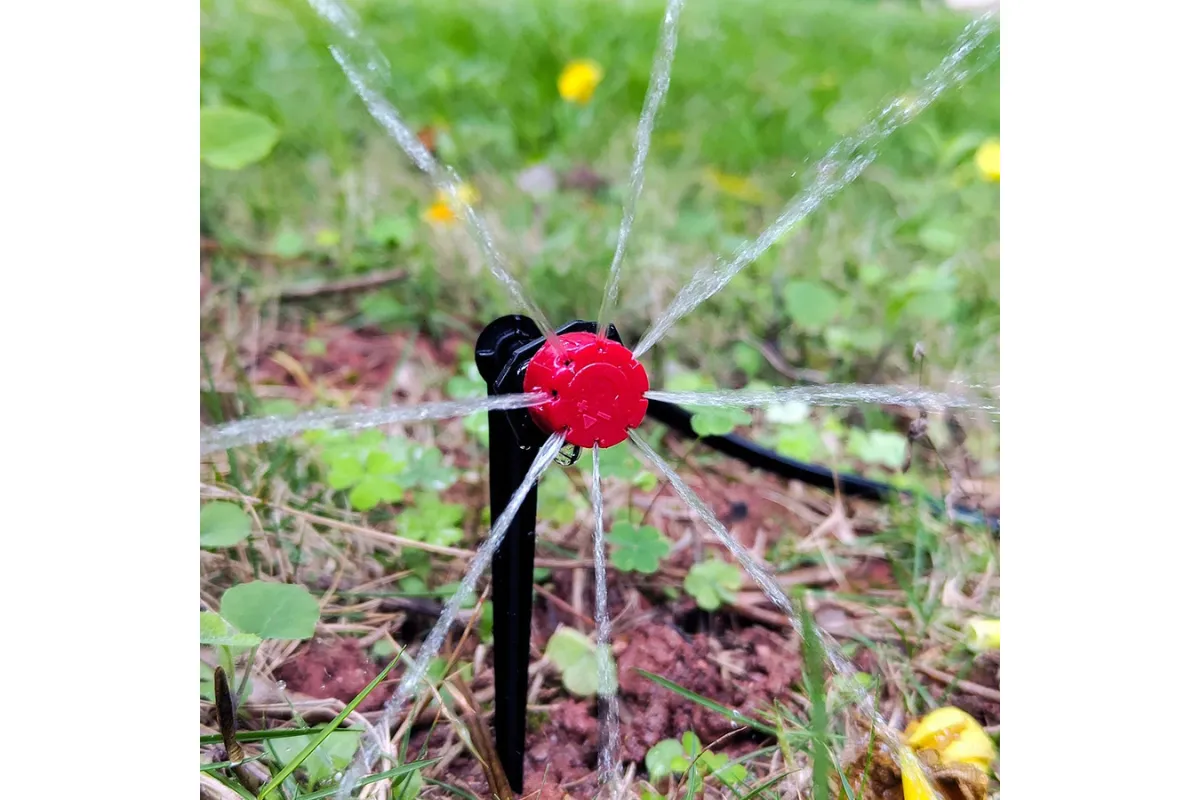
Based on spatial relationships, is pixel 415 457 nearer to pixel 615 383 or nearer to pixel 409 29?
pixel 615 383

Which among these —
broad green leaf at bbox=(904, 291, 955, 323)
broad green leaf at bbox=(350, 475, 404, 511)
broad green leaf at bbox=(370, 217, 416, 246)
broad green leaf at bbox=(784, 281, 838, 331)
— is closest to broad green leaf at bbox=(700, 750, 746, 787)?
broad green leaf at bbox=(350, 475, 404, 511)

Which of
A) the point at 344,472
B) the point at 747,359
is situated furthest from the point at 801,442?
the point at 344,472

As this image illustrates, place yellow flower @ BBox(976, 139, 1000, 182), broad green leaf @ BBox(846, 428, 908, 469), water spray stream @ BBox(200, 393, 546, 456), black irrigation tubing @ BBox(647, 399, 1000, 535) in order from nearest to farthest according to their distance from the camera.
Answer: water spray stream @ BBox(200, 393, 546, 456) < black irrigation tubing @ BBox(647, 399, 1000, 535) < broad green leaf @ BBox(846, 428, 908, 469) < yellow flower @ BBox(976, 139, 1000, 182)

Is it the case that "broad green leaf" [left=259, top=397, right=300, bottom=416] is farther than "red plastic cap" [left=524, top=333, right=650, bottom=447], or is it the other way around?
"broad green leaf" [left=259, top=397, right=300, bottom=416]

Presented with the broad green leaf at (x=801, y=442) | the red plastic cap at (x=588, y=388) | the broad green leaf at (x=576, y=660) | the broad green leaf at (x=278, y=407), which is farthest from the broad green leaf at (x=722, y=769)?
the broad green leaf at (x=278, y=407)

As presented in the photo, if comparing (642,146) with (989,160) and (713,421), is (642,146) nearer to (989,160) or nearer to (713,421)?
(713,421)

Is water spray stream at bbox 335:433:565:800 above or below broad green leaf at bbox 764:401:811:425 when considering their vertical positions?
below

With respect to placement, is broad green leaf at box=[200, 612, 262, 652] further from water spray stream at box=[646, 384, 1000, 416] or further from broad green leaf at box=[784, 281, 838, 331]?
broad green leaf at box=[784, 281, 838, 331]
